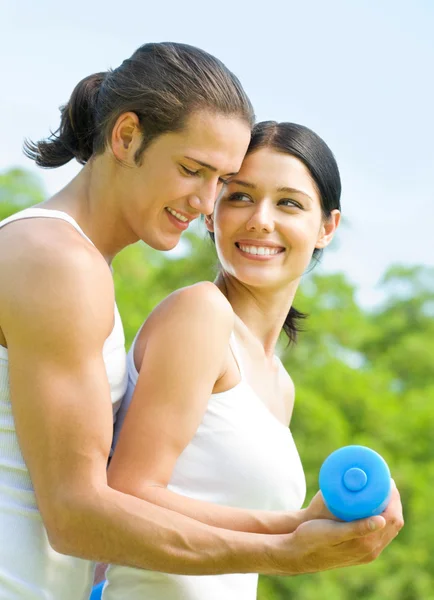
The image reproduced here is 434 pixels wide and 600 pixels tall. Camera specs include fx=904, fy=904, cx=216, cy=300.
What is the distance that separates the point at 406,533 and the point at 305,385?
2815 mm

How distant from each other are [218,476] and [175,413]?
1.00 feet

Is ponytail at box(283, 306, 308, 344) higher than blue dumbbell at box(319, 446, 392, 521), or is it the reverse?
blue dumbbell at box(319, 446, 392, 521)

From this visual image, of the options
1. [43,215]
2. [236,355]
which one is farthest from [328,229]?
[43,215]

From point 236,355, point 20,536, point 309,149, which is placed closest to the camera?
point 20,536

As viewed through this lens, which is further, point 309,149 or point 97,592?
point 309,149

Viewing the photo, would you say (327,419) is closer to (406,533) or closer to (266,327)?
(406,533)

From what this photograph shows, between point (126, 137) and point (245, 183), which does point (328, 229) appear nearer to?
point (245, 183)

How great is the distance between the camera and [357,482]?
1874 millimetres

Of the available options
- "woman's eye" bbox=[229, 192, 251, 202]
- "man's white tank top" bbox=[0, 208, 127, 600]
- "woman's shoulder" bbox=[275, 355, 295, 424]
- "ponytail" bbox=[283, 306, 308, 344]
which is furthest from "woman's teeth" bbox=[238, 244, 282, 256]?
"man's white tank top" bbox=[0, 208, 127, 600]

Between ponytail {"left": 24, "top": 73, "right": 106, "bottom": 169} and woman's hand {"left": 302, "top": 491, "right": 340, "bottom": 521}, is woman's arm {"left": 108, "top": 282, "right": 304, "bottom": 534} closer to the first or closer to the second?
woman's hand {"left": 302, "top": 491, "right": 340, "bottom": 521}

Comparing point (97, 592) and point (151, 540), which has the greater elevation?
point (151, 540)

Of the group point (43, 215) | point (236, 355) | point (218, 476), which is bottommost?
point (218, 476)

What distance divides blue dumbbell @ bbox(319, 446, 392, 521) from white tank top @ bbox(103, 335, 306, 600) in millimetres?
454

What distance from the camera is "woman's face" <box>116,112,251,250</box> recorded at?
224cm
